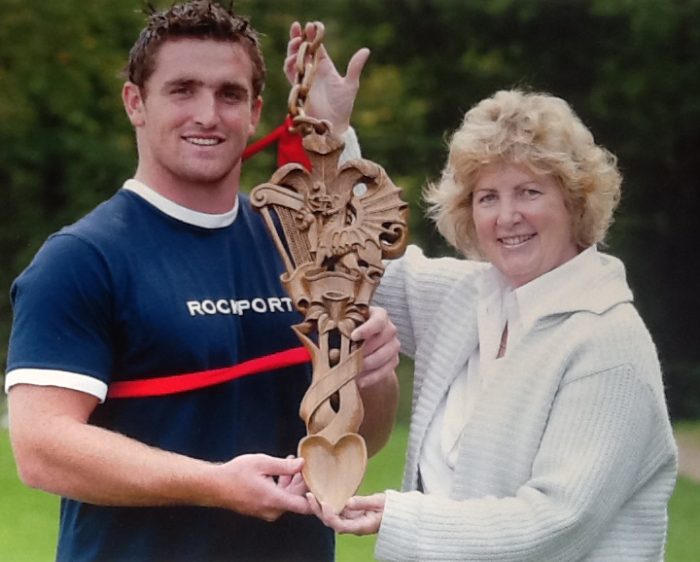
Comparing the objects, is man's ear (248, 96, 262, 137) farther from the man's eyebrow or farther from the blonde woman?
the blonde woman

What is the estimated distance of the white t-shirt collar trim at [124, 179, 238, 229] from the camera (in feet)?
8.71

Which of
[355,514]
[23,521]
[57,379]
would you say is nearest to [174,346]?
[57,379]

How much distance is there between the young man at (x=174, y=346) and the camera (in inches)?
96.6

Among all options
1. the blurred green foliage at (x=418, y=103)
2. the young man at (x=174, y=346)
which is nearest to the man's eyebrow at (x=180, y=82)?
the young man at (x=174, y=346)

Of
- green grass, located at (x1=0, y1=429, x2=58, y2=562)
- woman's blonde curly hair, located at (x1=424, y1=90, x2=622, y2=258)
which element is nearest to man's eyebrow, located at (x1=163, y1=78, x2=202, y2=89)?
woman's blonde curly hair, located at (x1=424, y1=90, x2=622, y2=258)

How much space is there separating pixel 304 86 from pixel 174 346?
0.53 m

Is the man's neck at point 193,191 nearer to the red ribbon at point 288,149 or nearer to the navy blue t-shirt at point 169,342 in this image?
the navy blue t-shirt at point 169,342

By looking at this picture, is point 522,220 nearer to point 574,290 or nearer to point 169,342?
point 574,290

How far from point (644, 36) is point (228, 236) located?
7.54 meters

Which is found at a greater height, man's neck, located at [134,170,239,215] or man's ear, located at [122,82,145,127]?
man's ear, located at [122,82,145,127]

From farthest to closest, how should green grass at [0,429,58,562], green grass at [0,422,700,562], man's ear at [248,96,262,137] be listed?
green grass at [0,422,700,562] < green grass at [0,429,58,562] < man's ear at [248,96,262,137]

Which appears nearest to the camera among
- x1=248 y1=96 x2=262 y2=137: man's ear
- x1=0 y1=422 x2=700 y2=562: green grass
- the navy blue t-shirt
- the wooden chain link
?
the navy blue t-shirt

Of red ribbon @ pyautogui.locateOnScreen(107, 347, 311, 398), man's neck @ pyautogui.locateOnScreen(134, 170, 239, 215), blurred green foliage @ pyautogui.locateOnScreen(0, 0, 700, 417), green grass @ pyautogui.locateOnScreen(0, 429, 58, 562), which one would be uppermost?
blurred green foliage @ pyautogui.locateOnScreen(0, 0, 700, 417)

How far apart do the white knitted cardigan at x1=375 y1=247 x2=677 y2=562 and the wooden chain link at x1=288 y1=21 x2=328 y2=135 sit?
1.73 feet
